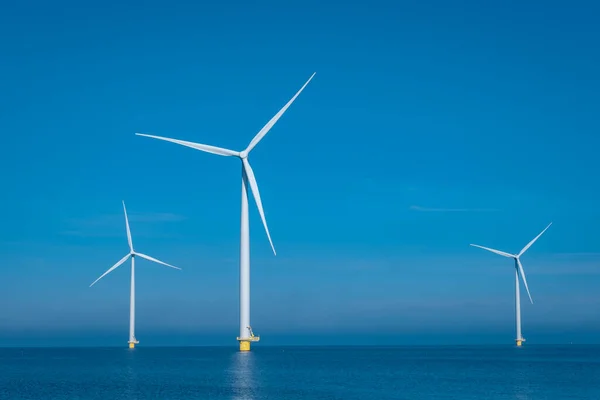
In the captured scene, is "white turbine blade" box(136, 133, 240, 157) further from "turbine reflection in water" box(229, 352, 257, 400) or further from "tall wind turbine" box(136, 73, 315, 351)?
"turbine reflection in water" box(229, 352, 257, 400)

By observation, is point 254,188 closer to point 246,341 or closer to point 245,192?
point 245,192

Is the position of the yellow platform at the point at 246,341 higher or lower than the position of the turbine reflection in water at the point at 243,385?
higher

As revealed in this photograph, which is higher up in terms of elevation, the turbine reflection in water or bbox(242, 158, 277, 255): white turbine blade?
bbox(242, 158, 277, 255): white turbine blade

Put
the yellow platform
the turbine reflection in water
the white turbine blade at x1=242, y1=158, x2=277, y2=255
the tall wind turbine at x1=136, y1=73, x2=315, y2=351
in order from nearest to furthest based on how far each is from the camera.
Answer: the turbine reflection in water
the white turbine blade at x1=242, y1=158, x2=277, y2=255
the tall wind turbine at x1=136, y1=73, x2=315, y2=351
the yellow platform

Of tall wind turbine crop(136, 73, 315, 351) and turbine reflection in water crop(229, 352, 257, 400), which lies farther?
tall wind turbine crop(136, 73, 315, 351)

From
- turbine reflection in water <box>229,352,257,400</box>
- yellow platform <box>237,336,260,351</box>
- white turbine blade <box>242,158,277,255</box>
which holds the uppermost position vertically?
white turbine blade <box>242,158,277,255</box>

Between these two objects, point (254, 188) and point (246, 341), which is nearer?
point (254, 188)

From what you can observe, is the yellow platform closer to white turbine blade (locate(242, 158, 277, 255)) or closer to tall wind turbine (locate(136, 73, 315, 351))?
tall wind turbine (locate(136, 73, 315, 351))

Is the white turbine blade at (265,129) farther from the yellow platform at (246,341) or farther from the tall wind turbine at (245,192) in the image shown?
the yellow platform at (246,341)

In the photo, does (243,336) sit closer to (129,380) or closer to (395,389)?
(129,380)

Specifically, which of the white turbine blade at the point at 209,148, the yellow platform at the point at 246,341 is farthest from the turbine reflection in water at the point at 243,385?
the white turbine blade at the point at 209,148

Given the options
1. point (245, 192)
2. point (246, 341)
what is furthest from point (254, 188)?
point (246, 341)

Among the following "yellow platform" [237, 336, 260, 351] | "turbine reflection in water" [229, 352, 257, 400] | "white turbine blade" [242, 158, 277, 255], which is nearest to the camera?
"turbine reflection in water" [229, 352, 257, 400]

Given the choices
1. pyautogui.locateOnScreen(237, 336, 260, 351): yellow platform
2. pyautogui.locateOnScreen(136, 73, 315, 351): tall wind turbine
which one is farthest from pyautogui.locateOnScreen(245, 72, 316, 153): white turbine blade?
pyautogui.locateOnScreen(237, 336, 260, 351): yellow platform
